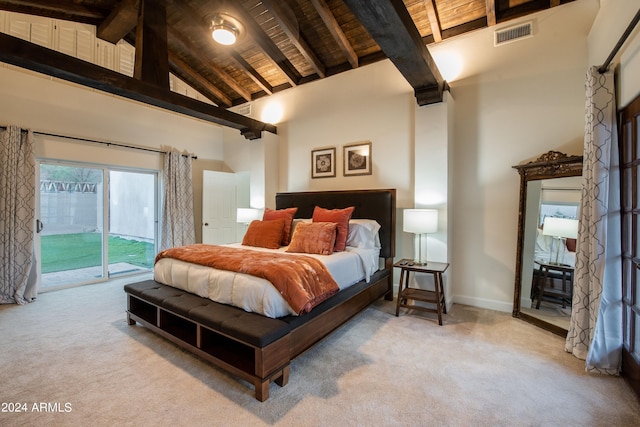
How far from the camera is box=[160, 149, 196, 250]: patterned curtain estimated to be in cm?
500

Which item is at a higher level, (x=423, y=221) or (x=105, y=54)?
(x=105, y=54)

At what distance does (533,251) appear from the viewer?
298cm

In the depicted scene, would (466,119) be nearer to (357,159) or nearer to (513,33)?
(513,33)

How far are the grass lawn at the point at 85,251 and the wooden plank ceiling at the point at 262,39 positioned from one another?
2640mm

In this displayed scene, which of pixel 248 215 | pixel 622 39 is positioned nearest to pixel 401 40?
pixel 622 39

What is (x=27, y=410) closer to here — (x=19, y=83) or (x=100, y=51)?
(x=19, y=83)

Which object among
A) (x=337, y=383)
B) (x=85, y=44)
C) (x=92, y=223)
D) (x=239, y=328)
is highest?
(x=85, y=44)

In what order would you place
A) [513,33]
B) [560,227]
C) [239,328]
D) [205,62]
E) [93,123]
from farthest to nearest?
[205,62]
[93,123]
[513,33]
[560,227]
[239,328]

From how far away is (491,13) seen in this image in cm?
316

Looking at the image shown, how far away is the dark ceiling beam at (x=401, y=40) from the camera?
1.95 metres

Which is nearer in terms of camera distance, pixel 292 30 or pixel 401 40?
pixel 401 40

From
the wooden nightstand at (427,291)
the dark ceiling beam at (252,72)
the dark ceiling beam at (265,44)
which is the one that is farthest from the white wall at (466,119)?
the dark ceiling beam at (252,72)

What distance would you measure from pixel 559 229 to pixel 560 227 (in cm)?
2

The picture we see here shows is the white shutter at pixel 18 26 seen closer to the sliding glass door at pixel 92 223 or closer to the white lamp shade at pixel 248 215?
the sliding glass door at pixel 92 223
